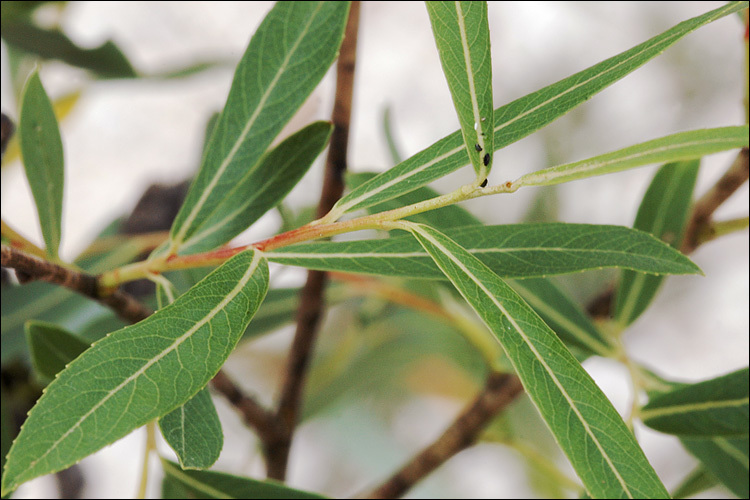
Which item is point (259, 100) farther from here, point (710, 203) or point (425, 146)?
point (425, 146)

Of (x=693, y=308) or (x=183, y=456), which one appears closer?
(x=183, y=456)

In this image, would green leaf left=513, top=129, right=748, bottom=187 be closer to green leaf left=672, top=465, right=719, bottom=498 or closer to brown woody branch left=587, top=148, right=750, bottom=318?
brown woody branch left=587, top=148, right=750, bottom=318

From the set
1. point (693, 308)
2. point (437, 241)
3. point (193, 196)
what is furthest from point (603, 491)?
point (693, 308)

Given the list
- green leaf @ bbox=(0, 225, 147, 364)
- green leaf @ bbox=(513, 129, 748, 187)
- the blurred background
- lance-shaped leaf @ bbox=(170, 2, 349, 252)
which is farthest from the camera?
the blurred background

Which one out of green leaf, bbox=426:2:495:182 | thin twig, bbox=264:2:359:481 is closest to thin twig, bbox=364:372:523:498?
thin twig, bbox=264:2:359:481

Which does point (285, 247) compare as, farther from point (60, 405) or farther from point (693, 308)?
point (693, 308)
